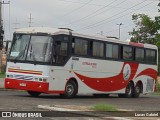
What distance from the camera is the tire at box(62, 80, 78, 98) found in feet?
78.1

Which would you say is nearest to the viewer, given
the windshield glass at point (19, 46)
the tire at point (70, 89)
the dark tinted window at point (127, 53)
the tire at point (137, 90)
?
the windshield glass at point (19, 46)

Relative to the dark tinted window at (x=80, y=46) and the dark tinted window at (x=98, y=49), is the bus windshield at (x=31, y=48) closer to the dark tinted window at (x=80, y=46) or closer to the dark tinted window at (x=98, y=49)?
the dark tinted window at (x=80, y=46)

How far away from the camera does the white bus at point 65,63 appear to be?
2261 cm

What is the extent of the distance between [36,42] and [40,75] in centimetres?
159

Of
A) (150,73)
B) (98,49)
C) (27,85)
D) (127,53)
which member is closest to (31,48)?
(27,85)

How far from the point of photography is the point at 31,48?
22797mm

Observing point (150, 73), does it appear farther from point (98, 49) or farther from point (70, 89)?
point (70, 89)

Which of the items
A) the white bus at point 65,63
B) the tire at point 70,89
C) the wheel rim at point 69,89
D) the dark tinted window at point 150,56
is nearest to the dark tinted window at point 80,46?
the white bus at point 65,63

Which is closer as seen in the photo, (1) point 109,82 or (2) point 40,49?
(2) point 40,49

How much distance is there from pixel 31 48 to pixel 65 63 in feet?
5.97

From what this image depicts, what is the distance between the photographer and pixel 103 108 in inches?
650

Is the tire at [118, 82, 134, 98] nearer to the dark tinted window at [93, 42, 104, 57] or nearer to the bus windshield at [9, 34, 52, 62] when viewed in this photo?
the dark tinted window at [93, 42, 104, 57]

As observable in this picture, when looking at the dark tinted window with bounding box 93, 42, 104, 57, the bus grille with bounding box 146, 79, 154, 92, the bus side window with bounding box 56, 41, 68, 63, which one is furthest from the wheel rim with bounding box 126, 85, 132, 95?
the bus side window with bounding box 56, 41, 68, 63

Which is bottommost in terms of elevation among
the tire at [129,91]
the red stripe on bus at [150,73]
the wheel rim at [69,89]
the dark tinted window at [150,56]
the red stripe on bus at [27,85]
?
the tire at [129,91]
